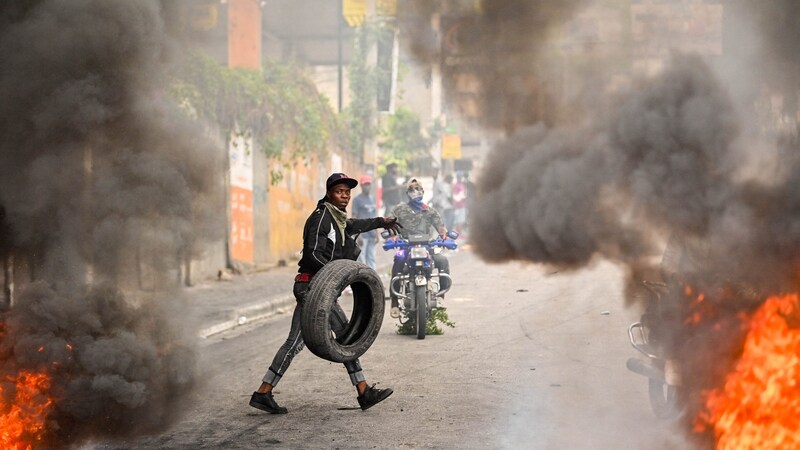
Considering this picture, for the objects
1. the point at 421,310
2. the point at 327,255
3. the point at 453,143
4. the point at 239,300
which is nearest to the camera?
the point at 327,255

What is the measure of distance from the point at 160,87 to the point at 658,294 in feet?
13.5

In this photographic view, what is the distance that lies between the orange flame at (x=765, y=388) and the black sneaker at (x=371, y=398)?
146 inches

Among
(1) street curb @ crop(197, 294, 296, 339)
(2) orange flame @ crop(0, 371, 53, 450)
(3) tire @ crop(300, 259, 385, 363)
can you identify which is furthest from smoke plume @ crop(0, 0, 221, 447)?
(1) street curb @ crop(197, 294, 296, 339)

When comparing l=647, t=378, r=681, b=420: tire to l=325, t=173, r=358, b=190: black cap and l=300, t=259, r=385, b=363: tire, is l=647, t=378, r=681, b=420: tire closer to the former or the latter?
l=300, t=259, r=385, b=363: tire

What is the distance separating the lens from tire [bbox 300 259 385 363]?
8750 millimetres

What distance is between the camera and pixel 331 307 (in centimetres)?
889

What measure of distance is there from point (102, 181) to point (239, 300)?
1145 cm

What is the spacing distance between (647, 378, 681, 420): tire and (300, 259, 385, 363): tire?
7.45ft

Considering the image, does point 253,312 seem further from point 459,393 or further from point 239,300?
point 459,393

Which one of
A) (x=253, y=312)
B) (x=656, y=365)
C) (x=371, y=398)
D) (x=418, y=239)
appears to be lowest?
(x=253, y=312)

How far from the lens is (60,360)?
7.46m

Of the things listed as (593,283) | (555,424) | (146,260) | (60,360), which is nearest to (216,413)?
(146,260)

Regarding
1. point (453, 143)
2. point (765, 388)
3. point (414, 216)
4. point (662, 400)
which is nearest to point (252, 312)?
point (414, 216)

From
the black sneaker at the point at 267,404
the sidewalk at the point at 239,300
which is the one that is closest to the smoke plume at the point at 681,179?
the black sneaker at the point at 267,404
